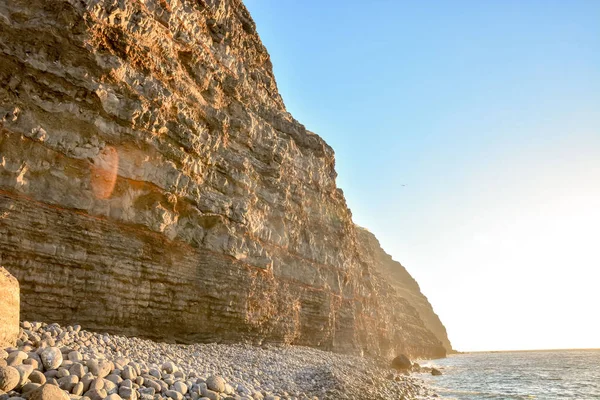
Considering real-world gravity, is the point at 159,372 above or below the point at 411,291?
below

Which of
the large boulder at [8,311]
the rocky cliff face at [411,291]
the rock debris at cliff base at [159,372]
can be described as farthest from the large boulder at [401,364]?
the rocky cliff face at [411,291]

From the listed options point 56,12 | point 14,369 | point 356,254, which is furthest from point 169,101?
point 356,254

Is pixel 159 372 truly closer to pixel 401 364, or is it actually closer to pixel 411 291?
pixel 401 364

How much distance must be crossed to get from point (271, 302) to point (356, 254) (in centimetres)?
1964

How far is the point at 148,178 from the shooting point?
16.6m

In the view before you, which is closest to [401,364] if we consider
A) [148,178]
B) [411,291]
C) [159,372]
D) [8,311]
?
[148,178]

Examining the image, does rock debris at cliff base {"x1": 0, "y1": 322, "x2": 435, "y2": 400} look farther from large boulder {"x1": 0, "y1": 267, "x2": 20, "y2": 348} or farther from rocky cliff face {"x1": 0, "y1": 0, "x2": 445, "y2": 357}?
rocky cliff face {"x1": 0, "y1": 0, "x2": 445, "y2": 357}

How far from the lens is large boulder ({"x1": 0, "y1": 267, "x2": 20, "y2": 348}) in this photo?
7375 mm

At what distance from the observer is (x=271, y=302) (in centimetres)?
2333

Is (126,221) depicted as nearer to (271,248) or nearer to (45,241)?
(45,241)

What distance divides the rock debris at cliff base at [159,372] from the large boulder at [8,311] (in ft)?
0.99

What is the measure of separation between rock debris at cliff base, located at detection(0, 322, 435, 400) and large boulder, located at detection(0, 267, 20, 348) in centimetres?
30

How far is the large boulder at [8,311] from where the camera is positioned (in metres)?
7.38

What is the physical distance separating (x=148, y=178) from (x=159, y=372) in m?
9.91
